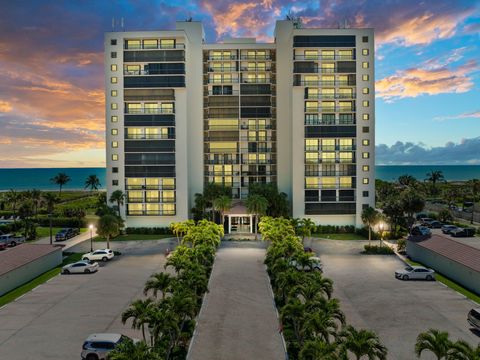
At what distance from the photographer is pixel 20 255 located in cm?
4159

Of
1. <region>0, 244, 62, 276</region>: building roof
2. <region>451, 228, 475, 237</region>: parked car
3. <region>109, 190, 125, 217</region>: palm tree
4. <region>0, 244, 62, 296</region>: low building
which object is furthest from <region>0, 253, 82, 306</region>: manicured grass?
<region>451, 228, 475, 237</region>: parked car

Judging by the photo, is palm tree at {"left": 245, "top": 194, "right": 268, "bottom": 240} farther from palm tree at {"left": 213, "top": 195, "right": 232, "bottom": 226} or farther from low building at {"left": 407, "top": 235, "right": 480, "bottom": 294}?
low building at {"left": 407, "top": 235, "right": 480, "bottom": 294}

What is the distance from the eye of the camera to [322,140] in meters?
71.5

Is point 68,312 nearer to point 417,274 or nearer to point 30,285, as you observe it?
point 30,285

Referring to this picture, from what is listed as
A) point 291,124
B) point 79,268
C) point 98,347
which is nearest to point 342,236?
point 291,124

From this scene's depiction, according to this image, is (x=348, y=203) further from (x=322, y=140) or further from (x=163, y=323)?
(x=163, y=323)

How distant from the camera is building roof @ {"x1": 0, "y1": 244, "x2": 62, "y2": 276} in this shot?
38094 millimetres

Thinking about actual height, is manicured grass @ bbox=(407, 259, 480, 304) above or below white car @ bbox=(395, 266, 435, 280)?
below

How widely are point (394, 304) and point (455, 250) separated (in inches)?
527

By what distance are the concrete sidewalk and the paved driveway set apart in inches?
272

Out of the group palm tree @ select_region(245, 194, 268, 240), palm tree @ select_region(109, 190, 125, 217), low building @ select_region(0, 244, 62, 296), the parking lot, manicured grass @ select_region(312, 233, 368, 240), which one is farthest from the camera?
palm tree @ select_region(109, 190, 125, 217)

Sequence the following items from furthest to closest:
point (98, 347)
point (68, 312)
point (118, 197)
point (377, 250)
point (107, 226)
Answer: point (118, 197) < point (377, 250) < point (107, 226) < point (68, 312) < point (98, 347)

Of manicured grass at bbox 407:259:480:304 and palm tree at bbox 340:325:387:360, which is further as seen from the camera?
manicured grass at bbox 407:259:480:304

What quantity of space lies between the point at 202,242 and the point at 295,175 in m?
33.3
